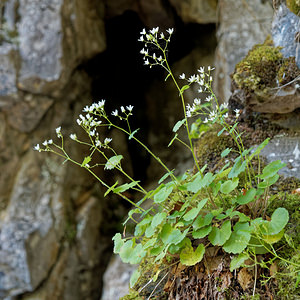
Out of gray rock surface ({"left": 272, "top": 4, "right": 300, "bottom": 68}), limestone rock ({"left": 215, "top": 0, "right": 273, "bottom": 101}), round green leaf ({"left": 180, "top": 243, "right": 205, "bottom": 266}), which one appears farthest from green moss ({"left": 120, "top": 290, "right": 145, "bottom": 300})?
limestone rock ({"left": 215, "top": 0, "right": 273, "bottom": 101})

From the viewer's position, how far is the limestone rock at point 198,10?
8.85ft

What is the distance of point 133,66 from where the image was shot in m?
3.18

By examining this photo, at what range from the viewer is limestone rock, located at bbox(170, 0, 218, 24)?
2.70m

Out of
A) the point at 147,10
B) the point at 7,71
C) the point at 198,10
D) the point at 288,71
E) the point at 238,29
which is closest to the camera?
the point at 288,71

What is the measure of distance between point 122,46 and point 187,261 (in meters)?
2.53

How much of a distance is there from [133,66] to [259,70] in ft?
6.42

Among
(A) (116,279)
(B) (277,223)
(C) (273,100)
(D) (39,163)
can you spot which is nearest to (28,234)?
(D) (39,163)

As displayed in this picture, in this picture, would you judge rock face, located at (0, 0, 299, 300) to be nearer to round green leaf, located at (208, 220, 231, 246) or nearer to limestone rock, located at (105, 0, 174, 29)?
limestone rock, located at (105, 0, 174, 29)

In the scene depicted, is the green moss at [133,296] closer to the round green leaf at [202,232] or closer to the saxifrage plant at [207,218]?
the saxifrage plant at [207,218]

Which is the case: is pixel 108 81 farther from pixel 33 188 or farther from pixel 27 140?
pixel 33 188

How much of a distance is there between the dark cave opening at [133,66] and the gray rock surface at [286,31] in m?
1.61

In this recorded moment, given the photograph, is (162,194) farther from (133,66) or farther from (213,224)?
Answer: (133,66)

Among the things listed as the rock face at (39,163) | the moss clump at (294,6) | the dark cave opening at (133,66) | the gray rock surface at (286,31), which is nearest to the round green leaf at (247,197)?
the gray rock surface at (286,31)

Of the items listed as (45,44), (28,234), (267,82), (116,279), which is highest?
(45,44)
